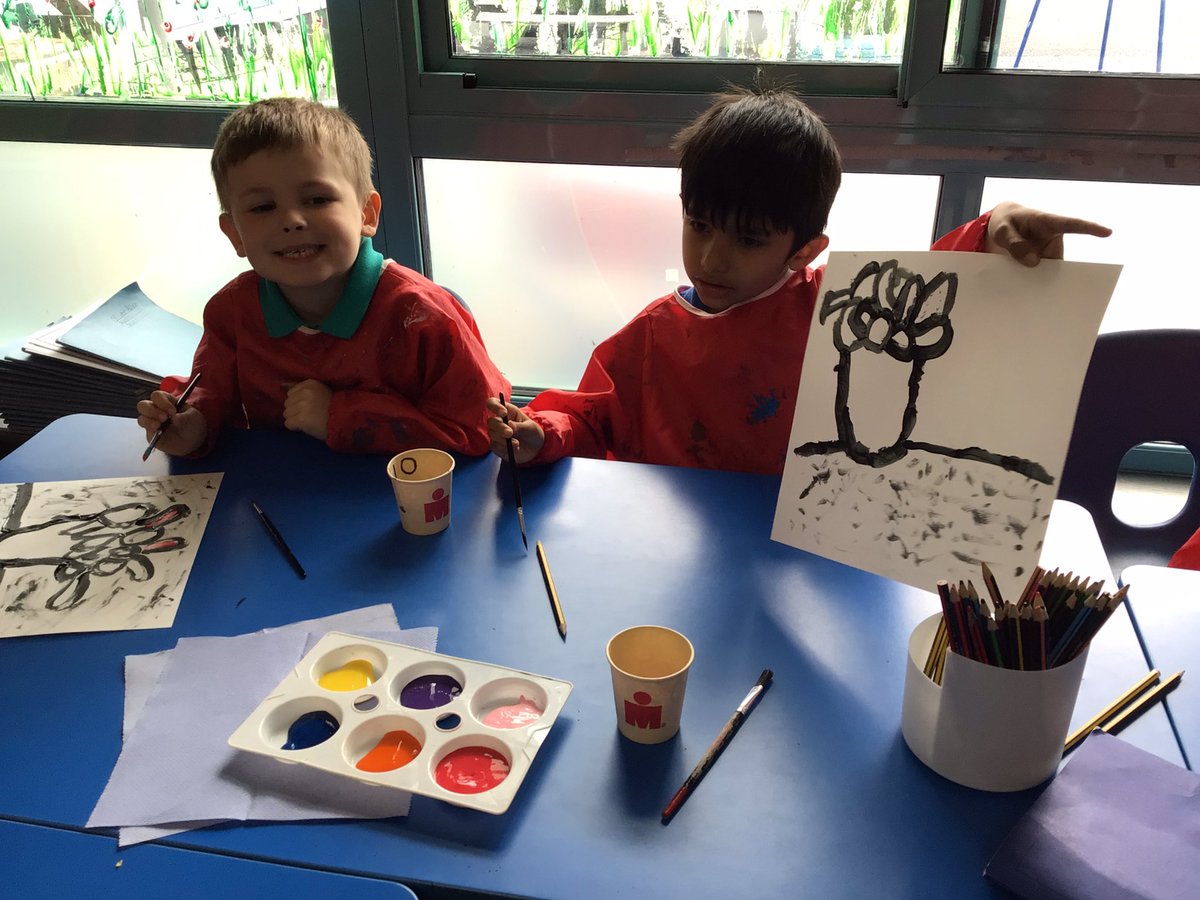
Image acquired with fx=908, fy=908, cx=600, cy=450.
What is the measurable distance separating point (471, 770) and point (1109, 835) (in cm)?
46

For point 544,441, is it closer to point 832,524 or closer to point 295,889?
point 832,524

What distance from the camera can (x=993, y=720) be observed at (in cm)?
65

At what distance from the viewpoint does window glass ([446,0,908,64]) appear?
1.83 m

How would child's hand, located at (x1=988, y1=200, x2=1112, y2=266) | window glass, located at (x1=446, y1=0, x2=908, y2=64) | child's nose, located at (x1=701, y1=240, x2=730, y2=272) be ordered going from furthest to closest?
window glass, located at (x1=446, y1=0, x2=908, y2=64), child's nose, located at (x1=701, y1=240, x2=730, y2=272), child's hand, located at (x1=988, y1=200, x2=1112, y2=266)

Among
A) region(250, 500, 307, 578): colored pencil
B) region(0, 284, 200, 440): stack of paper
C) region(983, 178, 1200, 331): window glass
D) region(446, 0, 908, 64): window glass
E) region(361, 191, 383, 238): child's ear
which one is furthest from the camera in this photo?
region(983, 178, 1200, 331): window glass

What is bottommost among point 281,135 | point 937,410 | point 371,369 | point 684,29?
point 371,369

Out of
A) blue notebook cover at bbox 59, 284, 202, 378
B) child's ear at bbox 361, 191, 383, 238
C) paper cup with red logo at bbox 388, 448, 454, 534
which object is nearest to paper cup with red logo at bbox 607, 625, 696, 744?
paper cup with red logo at bbox 388, 448, 454, 534

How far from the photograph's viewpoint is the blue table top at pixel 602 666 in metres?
0.63

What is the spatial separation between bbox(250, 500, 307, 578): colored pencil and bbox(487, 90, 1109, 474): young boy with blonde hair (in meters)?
0.27

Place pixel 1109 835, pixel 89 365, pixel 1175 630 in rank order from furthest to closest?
1. pixel 89 365
2. pixel 1175 630
3. pixel 1109 835

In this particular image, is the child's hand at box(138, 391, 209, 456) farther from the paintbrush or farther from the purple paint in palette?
the purple paint in palette

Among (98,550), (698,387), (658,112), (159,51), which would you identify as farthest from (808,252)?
(159,51)

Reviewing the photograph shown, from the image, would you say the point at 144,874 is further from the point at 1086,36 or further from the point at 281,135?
the point at 1086,36

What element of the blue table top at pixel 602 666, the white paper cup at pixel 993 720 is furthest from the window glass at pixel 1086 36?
the white paper cup at pixel 993 720
